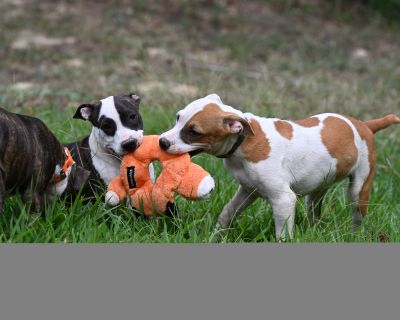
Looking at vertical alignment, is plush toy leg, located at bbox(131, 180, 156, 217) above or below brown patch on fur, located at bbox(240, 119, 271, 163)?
below

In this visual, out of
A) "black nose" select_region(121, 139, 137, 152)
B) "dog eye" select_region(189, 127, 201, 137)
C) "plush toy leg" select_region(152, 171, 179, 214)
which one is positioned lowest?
"plush toy leg" select_region(152, 171, 179, 214)

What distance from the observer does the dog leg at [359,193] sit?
482cm

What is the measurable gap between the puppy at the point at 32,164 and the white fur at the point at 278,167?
1.91ft

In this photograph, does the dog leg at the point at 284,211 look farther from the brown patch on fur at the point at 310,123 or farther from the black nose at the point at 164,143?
the black nose at the point at 164,143

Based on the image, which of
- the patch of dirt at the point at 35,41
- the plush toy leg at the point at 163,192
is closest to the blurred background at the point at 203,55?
the patch of dirt at the point at 35,41

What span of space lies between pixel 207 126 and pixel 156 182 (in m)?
0.45


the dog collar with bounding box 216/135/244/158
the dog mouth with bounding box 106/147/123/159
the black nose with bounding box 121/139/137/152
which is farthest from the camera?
the dog mouth with bounding box 106/147/123/159

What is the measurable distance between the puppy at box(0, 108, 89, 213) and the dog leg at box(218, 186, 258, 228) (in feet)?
2.69

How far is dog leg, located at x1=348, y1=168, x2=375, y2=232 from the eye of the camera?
Result: 4824mm

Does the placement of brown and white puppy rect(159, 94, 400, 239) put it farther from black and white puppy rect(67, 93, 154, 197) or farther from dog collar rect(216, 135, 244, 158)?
black and white puppy rect(67, 93, 154, 197)

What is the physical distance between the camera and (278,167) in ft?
14.1

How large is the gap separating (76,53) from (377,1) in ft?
19.2

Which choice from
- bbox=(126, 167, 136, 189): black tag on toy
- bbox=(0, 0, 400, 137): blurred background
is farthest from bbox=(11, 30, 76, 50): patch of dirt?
bbox=(126, 167, 136, 189): black tag on toy

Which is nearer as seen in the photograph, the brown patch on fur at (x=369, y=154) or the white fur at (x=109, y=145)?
the white fur at (x=109, y=145)
